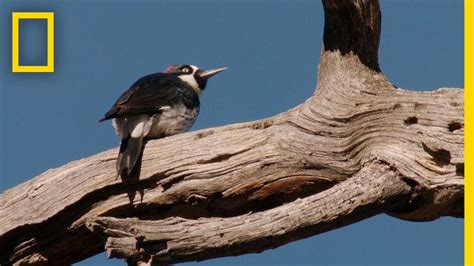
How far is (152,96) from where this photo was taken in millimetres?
7008

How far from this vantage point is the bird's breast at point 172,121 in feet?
22.6

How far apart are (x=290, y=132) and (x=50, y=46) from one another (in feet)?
8.79

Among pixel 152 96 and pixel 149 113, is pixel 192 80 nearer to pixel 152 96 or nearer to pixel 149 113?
pixel 152 96

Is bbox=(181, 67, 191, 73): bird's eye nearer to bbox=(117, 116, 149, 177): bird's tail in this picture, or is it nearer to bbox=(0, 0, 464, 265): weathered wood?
bbox=(117, 116, 149, 177): bird's tail

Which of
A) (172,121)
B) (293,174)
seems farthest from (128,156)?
(293,174)

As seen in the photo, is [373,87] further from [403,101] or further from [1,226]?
[1,226]

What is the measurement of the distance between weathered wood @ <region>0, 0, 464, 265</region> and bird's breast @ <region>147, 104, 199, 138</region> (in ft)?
1.42

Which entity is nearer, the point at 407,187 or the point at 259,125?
the point at 407,187

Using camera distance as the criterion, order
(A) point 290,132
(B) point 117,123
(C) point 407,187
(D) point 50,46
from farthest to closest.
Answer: (D) point 50,46 < (B) point 117,123 < (A) point 290,132 < (C) point 407,187

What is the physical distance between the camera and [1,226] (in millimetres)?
6480

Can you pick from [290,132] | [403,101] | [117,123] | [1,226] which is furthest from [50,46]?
[403,101]

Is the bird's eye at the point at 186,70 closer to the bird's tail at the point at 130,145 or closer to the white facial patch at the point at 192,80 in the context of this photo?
the white facial patch at the point at 192,80

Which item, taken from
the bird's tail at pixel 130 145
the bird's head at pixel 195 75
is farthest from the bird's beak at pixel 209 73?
the bird's tail at pixel 130 145

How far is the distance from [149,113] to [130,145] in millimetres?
629
